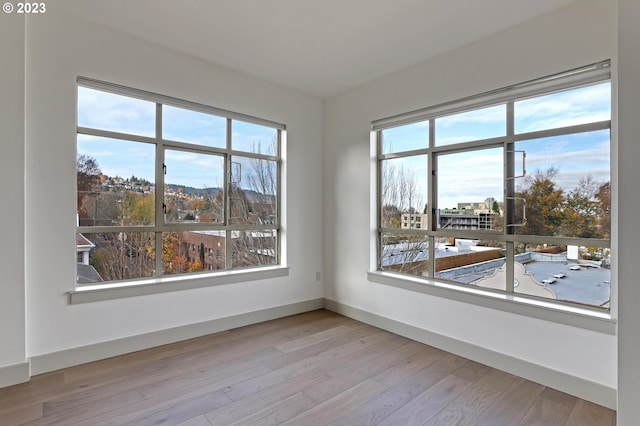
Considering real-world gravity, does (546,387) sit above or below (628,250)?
below

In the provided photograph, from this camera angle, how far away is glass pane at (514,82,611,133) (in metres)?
2.27

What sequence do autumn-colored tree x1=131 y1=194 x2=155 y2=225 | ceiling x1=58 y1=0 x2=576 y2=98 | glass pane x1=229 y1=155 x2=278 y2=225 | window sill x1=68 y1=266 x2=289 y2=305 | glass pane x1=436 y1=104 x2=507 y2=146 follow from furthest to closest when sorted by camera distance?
glass pane x1=229 y1=155 x2=278 y2=225, autumn-colored tree x1=131 y1=194 x2=155 y2=225, glass pane x1=436 y1=104 x2=507 y2=146, window sill x1=68 y1=266 x2=289 y2=305, ceiling x1=58 y1=0 x2=576 y2=98

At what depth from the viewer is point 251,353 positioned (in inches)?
114

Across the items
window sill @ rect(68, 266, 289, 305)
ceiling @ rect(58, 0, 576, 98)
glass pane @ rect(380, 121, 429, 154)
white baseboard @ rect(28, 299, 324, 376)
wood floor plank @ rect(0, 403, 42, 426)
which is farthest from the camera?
glass pane @ rect(380, 121, 429, 154)

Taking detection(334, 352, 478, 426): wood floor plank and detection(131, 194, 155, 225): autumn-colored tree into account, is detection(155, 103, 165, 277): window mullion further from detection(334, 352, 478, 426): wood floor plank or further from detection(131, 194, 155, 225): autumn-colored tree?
detection(334, 352, 478, 426): wood floor plank

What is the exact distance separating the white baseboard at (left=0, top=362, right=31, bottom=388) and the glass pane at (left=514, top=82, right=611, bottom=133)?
4213mm

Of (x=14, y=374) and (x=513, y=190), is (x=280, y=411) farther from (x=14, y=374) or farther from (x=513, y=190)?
(x=513, y=190)

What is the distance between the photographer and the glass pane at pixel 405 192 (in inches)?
134

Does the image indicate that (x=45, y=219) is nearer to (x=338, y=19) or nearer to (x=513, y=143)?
(x=338, y=19)

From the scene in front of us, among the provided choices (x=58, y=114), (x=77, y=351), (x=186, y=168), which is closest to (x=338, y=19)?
(x=186, y=168)

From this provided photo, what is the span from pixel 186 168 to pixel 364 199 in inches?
78.4

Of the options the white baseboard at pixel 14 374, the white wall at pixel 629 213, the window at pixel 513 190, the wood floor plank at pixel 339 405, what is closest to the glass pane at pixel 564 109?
the window at pixel 513 190

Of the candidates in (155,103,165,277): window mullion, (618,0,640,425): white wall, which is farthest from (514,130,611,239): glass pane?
(155,103,165,277): window mullion

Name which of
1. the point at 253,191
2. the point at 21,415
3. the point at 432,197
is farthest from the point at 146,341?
the point at 432,197
